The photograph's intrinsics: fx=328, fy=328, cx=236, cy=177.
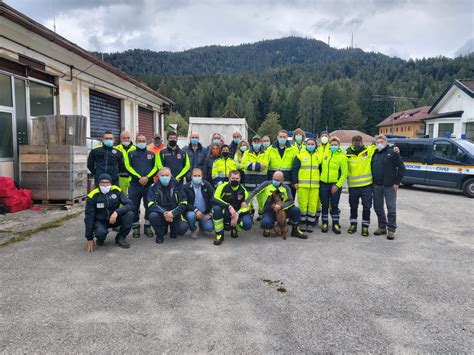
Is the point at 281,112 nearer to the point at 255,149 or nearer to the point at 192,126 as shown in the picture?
the point at 192,126

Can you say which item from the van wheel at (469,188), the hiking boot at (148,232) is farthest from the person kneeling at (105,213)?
the van wheel at (469,188)

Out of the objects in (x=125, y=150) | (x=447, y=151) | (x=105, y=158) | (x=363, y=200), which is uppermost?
(x=447, y=151)

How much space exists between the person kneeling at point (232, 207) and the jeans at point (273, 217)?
0.25 meters

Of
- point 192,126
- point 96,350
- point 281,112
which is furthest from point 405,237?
point 281,112

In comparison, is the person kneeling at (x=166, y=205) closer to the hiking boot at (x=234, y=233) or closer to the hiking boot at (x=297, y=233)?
the hiking boot at (x=234, y=233)

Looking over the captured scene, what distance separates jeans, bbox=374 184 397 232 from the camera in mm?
5805

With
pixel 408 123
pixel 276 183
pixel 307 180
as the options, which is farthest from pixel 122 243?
pixel 408 123

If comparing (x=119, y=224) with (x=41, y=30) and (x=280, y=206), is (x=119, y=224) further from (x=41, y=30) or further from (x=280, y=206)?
(x=41, y=30)

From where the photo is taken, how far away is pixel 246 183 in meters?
6.55

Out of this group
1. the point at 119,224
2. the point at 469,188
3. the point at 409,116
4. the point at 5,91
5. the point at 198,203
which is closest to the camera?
the point at 119,224

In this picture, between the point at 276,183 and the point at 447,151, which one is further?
the point at 447,151

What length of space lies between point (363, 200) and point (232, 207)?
241cm

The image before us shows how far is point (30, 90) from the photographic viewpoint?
8.25 meters

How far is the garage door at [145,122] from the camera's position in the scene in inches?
615
